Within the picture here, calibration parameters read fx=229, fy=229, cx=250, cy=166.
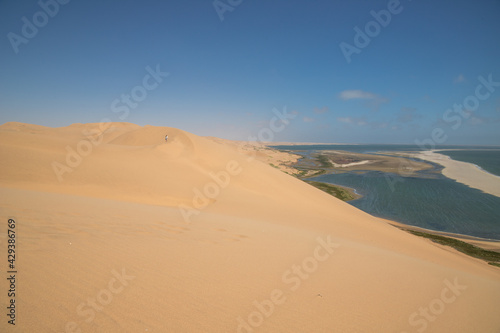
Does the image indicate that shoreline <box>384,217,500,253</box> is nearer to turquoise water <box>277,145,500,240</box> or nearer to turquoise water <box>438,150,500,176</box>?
turquoise water <box>277,145,500,240</box>

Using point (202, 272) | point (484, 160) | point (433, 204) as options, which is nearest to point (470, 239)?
point (433, 204)

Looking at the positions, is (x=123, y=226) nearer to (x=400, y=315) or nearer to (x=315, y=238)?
(x=315, y=238)

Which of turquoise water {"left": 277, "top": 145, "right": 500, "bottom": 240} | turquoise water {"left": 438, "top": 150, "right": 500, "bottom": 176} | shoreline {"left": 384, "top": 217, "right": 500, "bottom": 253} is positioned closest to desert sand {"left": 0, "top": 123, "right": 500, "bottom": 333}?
shoreline {"left": 384, "top": 217, "right": 500, "bottom": 253}

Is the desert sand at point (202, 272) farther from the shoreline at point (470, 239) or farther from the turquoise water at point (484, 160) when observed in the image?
the turquoise water at point (484, 160)

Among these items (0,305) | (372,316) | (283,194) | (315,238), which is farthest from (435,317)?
(283,194)

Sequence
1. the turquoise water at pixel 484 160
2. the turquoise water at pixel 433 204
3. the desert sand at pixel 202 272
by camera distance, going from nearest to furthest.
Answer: the desert sand at pixel 202 272, the turquoise water at pixel 433 204, the turquoise water at pixel 484 160

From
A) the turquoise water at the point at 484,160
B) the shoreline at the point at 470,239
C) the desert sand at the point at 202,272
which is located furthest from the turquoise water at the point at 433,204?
the turquoise water at the point at 484,160

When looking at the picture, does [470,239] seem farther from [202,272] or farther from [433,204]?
[202,272]
